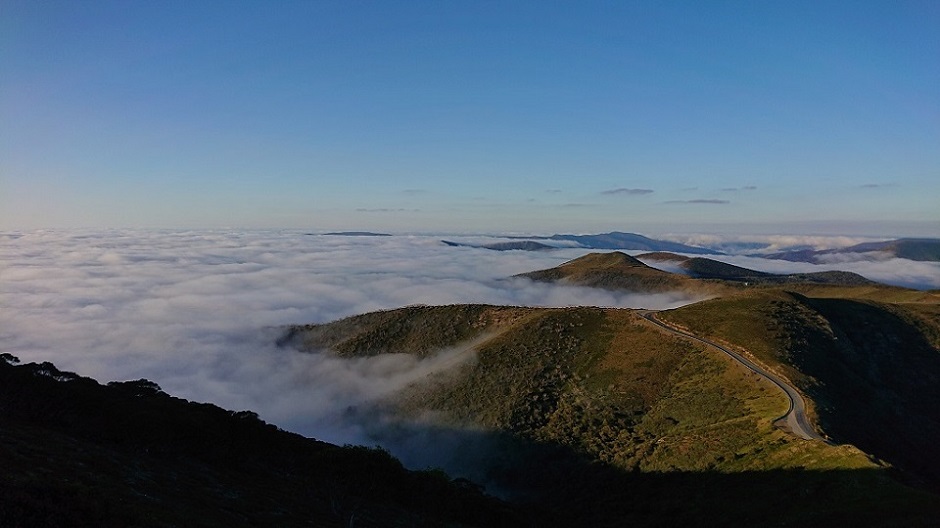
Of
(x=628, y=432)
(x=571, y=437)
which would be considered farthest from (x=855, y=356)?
(x=571, y=437)

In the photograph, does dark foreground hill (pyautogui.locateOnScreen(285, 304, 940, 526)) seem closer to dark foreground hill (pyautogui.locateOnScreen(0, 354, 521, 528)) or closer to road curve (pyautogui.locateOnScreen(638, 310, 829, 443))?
road curve (pyautogui.locateOnScreen(638, 310, 829, 443))

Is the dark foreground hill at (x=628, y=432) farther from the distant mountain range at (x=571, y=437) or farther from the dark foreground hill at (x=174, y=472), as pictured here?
the dark foreground hill at (x=174, y=472)

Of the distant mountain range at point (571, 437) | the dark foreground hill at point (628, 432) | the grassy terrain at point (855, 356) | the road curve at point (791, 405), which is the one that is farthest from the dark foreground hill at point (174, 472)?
the grassy terrain at point (855, 356)

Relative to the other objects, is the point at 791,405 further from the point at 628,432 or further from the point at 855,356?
the point at 855,356

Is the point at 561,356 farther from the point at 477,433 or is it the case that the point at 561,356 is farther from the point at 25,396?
the point at 25,396

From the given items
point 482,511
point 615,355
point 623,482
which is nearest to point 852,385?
point 615,355

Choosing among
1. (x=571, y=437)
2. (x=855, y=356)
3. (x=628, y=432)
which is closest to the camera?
(x=628, y=432)
